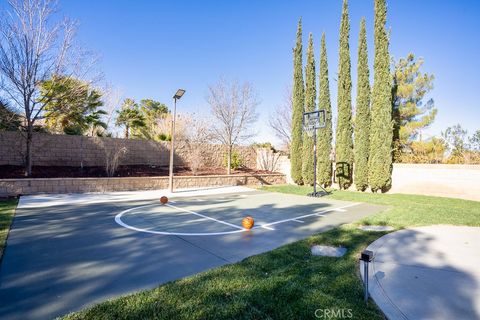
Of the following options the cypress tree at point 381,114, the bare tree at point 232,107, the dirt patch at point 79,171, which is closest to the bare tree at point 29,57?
the dirt patch at point 79,171

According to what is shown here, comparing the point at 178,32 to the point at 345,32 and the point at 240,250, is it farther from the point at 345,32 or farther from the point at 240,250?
the point at 240,250

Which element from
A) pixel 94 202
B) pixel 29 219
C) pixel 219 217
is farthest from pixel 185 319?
pixel 94 202

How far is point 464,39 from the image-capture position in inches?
457

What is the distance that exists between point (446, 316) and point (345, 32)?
47.8 ft

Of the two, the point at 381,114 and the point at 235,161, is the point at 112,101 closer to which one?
the point at 235,161

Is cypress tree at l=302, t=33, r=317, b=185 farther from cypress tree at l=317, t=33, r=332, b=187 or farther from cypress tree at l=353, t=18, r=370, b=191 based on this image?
cypress tree at l=353, t=18, r=370, b=191

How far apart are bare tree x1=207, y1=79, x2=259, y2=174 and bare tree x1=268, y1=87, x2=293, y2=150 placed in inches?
314

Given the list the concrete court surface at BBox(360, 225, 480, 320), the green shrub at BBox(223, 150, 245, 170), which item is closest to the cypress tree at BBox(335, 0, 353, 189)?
the green shrub at BBox(223, 150, 245, 170)

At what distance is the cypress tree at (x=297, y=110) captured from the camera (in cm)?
1546

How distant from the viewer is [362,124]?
12789 mm

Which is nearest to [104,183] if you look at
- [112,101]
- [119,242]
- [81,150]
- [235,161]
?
[81,150]

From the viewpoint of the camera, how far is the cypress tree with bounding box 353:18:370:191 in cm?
1277

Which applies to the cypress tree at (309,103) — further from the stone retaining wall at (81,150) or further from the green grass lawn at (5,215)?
the green grass lawn at (5,215)

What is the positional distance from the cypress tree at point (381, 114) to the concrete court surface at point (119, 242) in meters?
4.72
